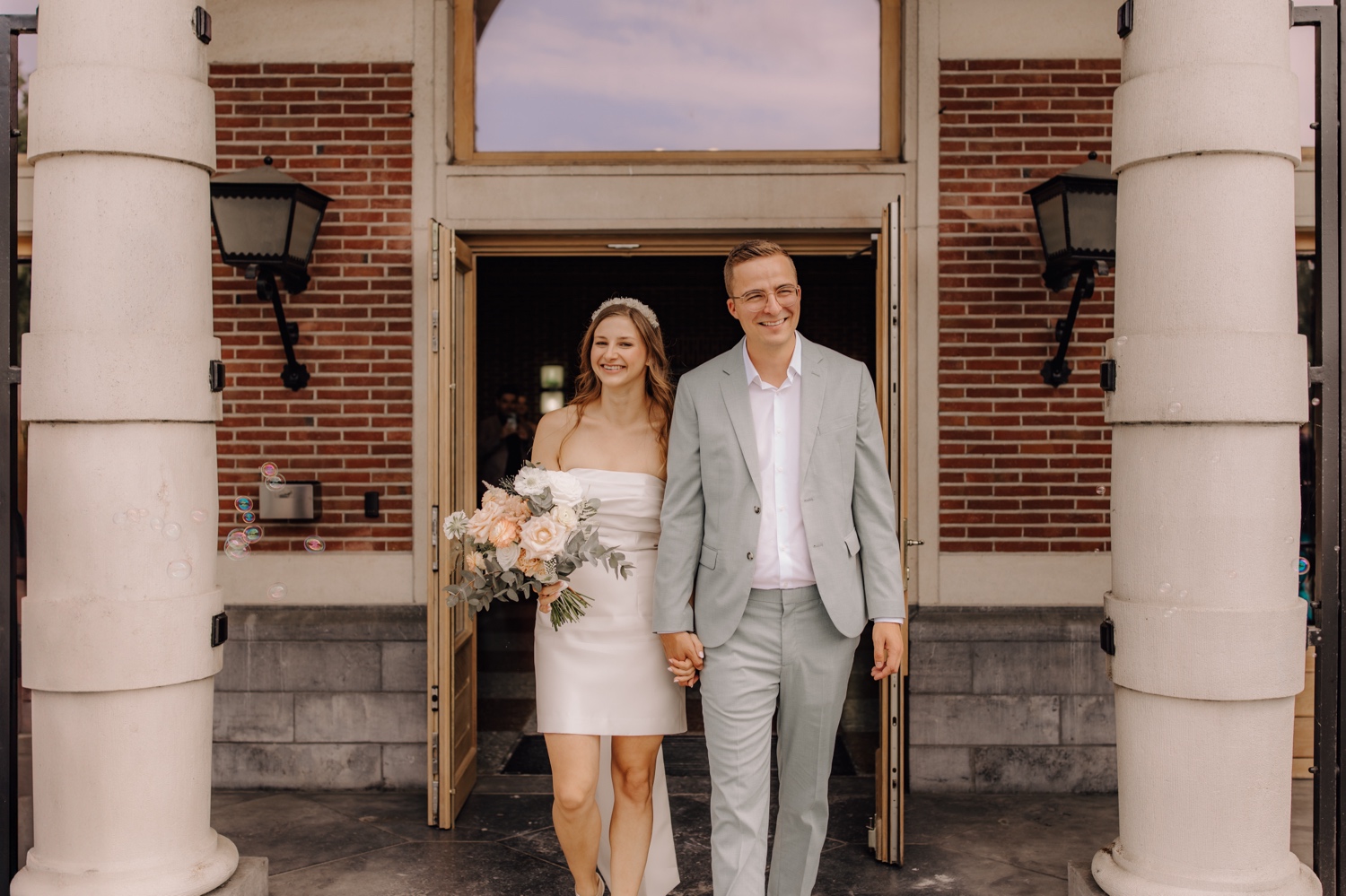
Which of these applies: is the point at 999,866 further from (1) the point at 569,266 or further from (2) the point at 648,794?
(1) the point at 569,266

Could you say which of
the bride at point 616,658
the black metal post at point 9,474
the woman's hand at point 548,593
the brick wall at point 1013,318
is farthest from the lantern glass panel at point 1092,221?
the black metal post at point 9,474

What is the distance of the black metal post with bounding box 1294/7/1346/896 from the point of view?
10.7 feet

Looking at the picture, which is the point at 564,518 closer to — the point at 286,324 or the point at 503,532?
the point at 503,532

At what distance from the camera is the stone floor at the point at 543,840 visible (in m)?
4.13

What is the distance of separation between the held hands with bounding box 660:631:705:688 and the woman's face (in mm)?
879

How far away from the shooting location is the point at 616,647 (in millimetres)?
3430

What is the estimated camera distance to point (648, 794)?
11.4 feet

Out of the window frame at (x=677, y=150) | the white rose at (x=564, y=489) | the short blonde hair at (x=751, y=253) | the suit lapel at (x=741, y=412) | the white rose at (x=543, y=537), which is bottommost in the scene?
the white rose at (x=543, y=537)

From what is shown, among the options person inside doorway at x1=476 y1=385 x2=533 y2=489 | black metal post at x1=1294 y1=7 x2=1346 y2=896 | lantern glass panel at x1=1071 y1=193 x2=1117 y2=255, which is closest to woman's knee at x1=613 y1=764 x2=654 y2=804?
black metal post at x1=1294 y1=7 x2=1346 y2=896

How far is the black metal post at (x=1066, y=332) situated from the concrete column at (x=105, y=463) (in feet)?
12.8

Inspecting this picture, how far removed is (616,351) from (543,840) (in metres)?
2.39

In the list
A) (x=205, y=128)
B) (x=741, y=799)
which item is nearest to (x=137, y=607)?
(x=205, y=128)

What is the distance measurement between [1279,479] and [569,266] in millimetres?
12468

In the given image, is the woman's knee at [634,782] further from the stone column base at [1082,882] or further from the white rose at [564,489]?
the stone column base at [1082,882]
